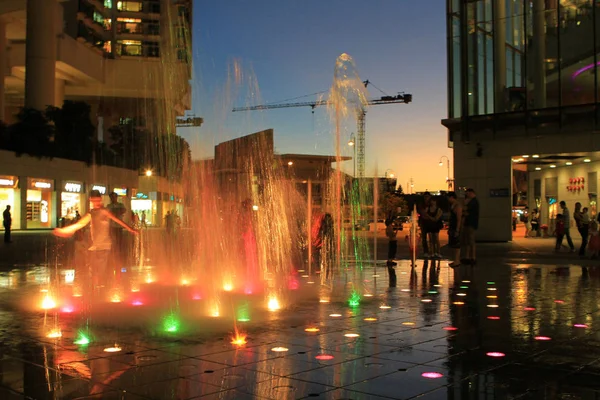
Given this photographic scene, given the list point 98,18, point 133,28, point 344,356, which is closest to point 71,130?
point 98,18

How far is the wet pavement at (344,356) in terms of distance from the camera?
4805 mm

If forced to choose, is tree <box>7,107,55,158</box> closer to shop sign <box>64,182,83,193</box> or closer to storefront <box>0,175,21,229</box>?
storefront <box>0,175,21,229</box>

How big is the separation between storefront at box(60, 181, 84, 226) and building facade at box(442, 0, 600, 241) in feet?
96.6

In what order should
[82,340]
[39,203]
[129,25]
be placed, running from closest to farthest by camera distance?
[82,340] < [39,203] < [129,25]

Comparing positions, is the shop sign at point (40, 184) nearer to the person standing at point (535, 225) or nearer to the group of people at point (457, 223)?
the group of people at point (457, 223)

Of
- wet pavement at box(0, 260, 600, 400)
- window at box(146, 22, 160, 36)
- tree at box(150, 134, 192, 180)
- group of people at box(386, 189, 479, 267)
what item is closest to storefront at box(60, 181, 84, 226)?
tree at box(150, 134, 192, 180)

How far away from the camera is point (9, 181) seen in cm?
3850

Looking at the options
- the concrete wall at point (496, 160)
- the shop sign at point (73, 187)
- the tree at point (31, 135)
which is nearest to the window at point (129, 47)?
the shop sign at point (73, 187)

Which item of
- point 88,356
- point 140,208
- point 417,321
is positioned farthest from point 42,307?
point 140,208

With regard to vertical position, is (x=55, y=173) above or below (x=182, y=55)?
below

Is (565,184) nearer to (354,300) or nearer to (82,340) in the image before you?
(354,300)

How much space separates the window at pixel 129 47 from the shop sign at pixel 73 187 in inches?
2027

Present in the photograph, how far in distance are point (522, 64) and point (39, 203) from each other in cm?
3283

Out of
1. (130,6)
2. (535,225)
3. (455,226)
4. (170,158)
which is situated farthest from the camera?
(130,6)
